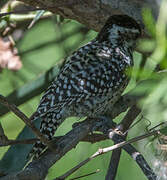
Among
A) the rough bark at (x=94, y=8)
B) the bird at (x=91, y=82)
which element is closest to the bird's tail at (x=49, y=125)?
the bird at (x=91, y=82)

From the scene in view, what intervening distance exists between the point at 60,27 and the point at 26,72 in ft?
1.52

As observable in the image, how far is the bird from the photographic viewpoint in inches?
85.7

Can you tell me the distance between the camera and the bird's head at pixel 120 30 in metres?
2.24

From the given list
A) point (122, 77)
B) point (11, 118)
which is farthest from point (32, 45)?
point (122, 77)

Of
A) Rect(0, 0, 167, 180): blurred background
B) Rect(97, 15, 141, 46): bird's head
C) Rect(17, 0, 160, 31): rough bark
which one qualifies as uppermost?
Rect(17, 0, 160, 31): rough bark

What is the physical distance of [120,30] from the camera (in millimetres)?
2566

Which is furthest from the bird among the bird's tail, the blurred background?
the blurred background

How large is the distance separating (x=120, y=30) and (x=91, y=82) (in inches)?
19.1

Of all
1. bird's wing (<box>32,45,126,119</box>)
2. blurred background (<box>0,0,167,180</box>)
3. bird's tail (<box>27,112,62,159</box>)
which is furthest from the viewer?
blurred background (<box>0,0,167,180</box>)

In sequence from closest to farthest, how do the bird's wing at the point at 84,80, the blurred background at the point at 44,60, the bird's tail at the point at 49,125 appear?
the bird's tail at the point at 49,125
the bird's wing at the point at 84,80
the blurred background at the point at 44,60

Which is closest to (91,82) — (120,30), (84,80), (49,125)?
(84,80)

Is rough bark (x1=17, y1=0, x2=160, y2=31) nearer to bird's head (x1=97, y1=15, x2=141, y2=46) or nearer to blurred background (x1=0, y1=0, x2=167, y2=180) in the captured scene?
bird's head (x1=97, y1=15, x2=141, y2=46)

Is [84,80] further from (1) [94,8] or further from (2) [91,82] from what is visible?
(1) [94,8]

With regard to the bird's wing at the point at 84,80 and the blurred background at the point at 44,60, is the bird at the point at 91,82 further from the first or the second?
the blurred background at the point at 44,60
